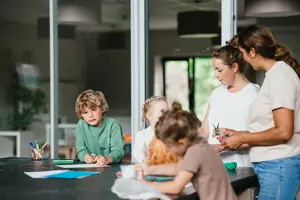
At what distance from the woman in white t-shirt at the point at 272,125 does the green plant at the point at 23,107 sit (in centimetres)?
367

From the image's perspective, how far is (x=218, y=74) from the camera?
3691mm

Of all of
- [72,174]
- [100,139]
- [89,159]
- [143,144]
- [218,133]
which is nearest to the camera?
[218,133]

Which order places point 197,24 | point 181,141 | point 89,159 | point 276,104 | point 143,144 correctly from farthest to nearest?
point 197,24, point 89,159, point 143,144, point 276,104, point 181,141

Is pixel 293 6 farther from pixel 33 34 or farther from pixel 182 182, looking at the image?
pixel 182 182

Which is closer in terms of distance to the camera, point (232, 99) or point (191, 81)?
point (232, 99)

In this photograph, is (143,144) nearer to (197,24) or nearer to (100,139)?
(100,139)

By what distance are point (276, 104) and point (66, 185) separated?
3.59ft

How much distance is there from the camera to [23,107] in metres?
6.84

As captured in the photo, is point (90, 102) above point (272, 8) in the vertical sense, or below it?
below

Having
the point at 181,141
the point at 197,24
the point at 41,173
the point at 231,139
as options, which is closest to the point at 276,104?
the point at 231,139

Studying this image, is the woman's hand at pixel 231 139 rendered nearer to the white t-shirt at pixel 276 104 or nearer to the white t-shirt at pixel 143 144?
the white t-shirt at pixel 276 104

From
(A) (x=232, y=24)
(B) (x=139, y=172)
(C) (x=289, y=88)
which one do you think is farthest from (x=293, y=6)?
(B) (x=139, y=172)

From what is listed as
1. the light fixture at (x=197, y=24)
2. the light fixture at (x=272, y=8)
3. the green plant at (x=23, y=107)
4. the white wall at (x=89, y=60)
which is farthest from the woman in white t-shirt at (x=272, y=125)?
the green plant at (x=23, y=107)

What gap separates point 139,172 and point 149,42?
3092 millimetres
